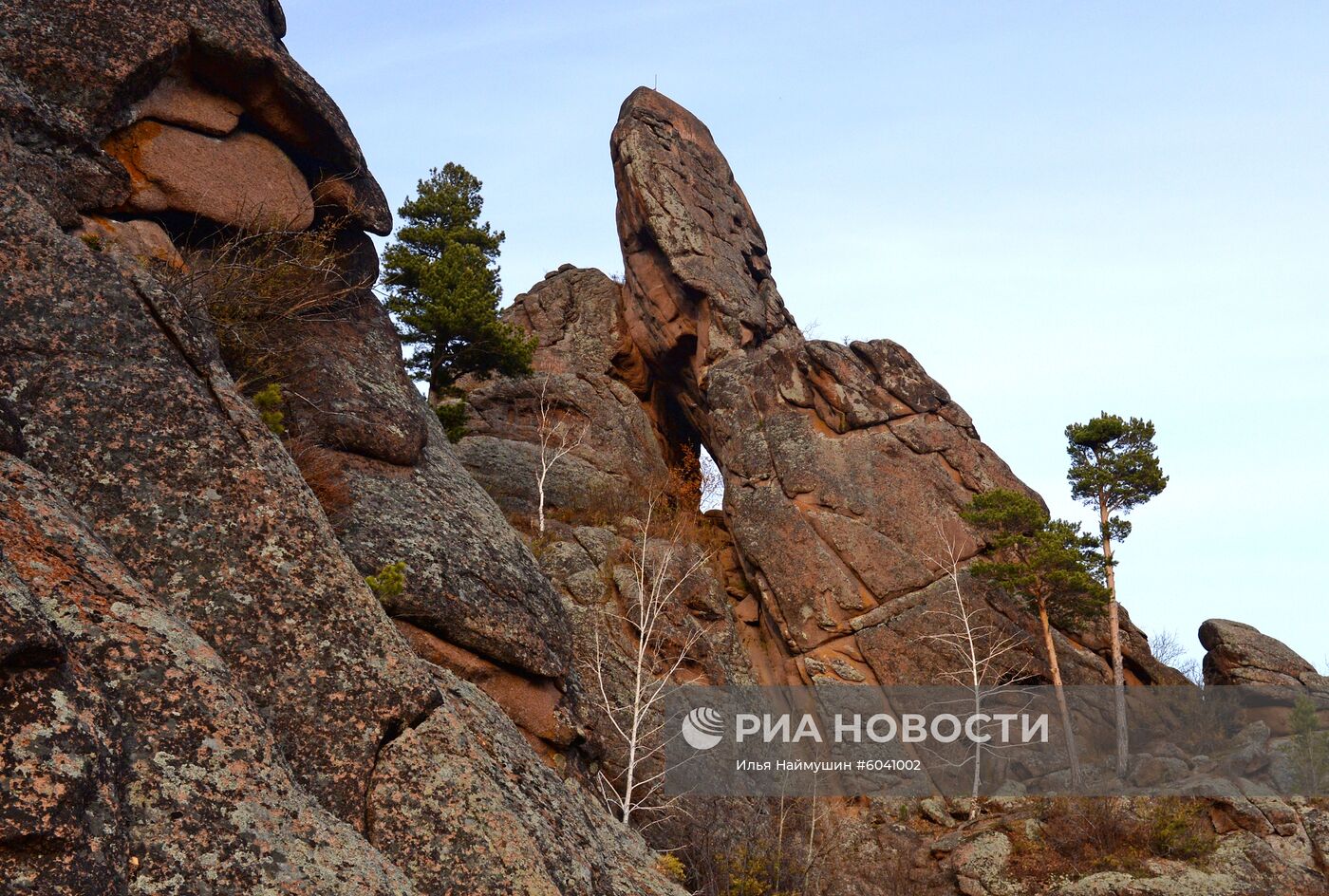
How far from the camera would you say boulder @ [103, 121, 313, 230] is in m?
14.9

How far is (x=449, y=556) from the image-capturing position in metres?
14.3

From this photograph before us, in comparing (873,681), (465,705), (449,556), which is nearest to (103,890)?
(465,705)

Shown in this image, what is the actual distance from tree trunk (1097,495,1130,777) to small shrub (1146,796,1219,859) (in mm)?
4423

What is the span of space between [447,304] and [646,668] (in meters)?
11.4

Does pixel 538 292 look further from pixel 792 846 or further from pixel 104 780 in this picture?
pixel 104 780

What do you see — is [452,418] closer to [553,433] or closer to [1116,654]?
[553,433]

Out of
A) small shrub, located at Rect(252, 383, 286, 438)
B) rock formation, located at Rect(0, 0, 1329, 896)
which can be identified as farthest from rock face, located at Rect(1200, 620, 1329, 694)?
small shrub, located at Rect(252, 383, 286, 438)

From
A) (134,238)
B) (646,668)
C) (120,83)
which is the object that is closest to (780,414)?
(646,668)

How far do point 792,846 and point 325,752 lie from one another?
69.5 feet

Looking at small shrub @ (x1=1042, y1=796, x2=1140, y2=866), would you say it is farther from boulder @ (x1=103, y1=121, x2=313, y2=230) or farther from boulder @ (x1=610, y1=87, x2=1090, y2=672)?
boulder @ (x1=103, y1=121, x2=313, y2=230)

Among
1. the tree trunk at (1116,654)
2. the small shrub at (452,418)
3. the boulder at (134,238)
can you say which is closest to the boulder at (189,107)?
the boulder at (134,238)

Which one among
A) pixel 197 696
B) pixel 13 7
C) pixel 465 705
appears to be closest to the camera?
pixel 197 696

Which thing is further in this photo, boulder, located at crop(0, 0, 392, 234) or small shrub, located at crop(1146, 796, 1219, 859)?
small shrub, located at crop(1146, 796, 1219, 859)

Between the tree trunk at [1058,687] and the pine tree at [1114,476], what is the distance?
1.77 meters
